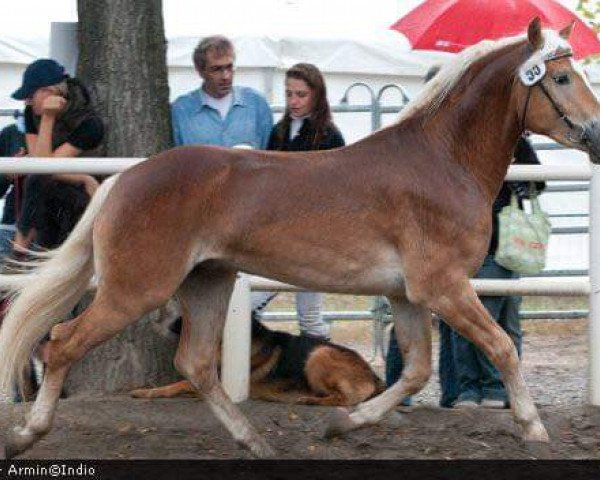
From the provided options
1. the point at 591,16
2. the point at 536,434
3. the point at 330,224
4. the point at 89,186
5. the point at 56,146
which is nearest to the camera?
the point at 330,224

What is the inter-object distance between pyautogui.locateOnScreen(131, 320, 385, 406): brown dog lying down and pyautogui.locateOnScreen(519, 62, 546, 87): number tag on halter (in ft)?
6.25

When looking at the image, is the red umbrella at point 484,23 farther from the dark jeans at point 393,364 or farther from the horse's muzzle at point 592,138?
the horse's muzzle at point 592,138

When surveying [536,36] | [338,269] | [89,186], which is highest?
[536,36]

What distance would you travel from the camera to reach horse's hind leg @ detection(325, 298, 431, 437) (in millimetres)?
6645

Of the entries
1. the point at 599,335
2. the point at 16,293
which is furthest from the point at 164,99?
the point at 599,335

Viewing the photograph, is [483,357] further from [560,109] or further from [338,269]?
[560,109]

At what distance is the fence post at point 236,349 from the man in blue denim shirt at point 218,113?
0.82 metres

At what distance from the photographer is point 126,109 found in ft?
25.3

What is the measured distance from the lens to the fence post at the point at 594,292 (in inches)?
293

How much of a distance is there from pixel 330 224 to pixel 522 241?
1.24m

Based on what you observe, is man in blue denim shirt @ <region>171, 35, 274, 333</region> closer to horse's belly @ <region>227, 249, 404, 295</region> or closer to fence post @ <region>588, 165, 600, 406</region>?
horse's belly @ <region>227, 249, 404, 295</region>

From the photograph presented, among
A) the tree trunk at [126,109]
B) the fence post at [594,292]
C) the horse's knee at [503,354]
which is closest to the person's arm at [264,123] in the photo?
the tree trunk at [126,109]

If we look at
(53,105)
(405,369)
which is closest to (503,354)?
(405,369)

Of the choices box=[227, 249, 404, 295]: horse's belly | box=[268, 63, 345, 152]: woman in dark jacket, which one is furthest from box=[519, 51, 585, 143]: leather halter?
box=[268, 63, 345, 152]: woman in dark jacket
